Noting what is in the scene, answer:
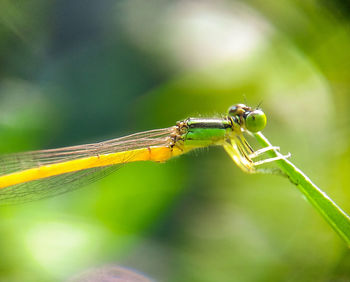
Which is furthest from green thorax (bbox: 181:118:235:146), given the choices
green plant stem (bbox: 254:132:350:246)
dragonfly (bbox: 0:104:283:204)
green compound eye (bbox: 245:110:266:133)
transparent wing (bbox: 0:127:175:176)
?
green plant stem (bbox: 254:132:350:246)

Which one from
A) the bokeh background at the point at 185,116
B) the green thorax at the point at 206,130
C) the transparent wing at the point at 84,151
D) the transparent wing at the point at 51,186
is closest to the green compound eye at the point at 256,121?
the green thorax at the point at 206,130

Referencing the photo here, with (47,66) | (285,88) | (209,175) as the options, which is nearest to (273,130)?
(285,88)

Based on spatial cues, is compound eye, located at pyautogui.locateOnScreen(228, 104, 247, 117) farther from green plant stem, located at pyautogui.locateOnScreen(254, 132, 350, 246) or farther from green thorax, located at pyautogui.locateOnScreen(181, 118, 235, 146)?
green plant stem, located at pyautogui.locateOnScreen(254, 132, 350, 246)

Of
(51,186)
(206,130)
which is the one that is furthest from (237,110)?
(51,186)

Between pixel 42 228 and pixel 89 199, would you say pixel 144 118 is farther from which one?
pixel 42 228

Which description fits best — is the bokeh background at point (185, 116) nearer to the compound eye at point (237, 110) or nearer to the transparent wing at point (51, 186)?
the transparent wing at point (51, 186)

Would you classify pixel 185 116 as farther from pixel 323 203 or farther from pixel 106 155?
pixel 323 203

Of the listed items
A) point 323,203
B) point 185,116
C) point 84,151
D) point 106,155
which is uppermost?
point 185,116

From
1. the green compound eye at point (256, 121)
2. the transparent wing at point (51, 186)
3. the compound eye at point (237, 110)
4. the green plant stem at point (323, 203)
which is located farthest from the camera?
the transparent wing at point (51, 186)
